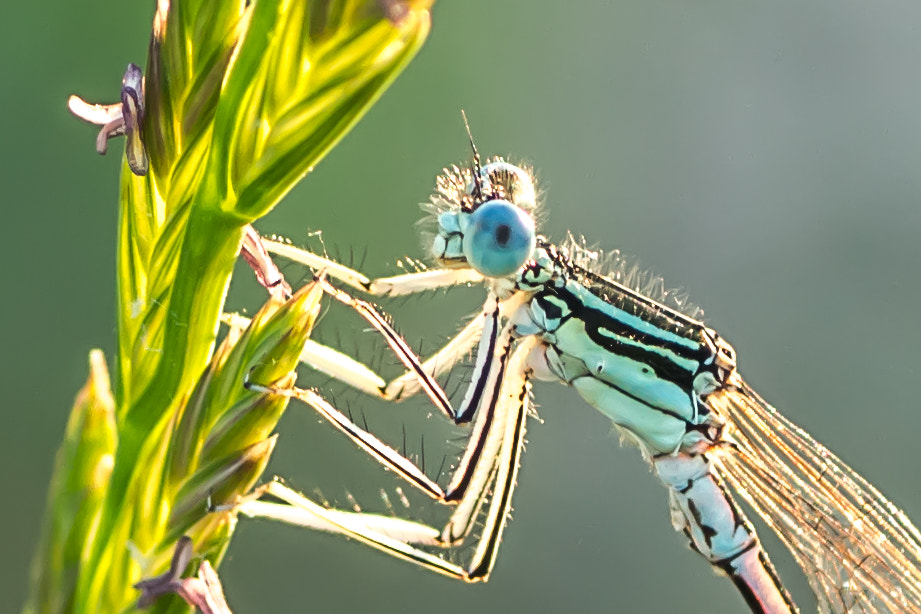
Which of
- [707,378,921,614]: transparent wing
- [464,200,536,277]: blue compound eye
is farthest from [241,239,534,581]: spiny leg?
[707,378,921,614]: transparent wing

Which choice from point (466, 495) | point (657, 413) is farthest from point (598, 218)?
point (466, 495)

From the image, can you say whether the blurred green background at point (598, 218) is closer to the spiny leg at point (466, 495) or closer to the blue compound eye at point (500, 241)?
the spiny leg at point (466, 495)

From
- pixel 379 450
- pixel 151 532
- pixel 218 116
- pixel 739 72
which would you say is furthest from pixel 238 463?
pixel 739 72

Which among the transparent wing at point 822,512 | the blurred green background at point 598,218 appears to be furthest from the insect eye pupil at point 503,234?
the blurred green background at point 598,218

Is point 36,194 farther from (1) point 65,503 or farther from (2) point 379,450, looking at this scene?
(1) point 65,503

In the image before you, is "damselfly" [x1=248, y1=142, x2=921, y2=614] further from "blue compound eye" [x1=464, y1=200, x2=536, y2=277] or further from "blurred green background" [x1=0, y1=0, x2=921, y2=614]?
"blurred green background" [x1=0, y1=0, x2=921, y2=614]

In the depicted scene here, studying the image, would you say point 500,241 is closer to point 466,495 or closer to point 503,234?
point 503,234

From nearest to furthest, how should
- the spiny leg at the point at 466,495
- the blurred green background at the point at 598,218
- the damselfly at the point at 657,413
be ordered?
the spiny leg at the point at 466,495, the damselfly at the point at 657,413, the blurred green background at the point at 598,218
